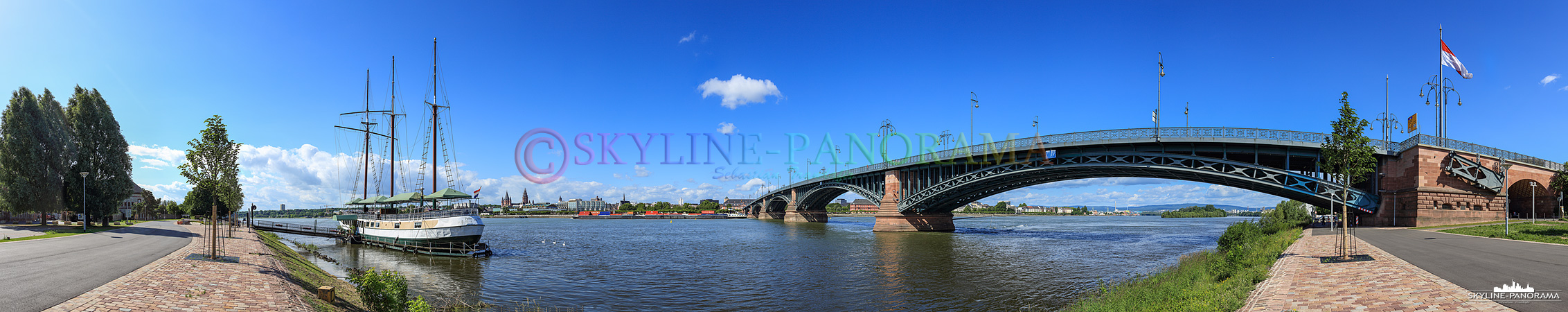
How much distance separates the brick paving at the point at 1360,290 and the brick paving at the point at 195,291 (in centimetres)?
2147

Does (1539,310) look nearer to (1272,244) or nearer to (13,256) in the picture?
(1272,244)

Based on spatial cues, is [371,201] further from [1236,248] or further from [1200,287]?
[1236,248]

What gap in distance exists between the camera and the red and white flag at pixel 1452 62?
37.1 metres

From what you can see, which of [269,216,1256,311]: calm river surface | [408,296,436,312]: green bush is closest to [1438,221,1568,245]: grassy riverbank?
[269,216,1256,311]: calm river surface

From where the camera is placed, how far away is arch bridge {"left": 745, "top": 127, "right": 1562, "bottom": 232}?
38594 mm

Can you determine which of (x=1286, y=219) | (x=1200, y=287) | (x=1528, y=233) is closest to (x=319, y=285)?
(x=1200, y=287)

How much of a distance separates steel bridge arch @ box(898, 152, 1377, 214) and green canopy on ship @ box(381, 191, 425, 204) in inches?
1961

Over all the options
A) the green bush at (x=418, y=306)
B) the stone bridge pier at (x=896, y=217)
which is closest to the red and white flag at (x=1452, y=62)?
the stone bridge pier at (x=896, y=217)

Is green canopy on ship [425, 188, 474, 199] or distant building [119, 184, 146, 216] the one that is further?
distant building [119, 184, 146, 216]

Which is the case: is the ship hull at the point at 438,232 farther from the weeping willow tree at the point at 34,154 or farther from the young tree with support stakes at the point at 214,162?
the weeping willow tree at the point at 34,154

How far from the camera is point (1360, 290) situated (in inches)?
523

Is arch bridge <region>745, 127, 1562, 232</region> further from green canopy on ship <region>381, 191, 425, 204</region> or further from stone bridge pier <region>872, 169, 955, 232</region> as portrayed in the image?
green canopy on ship <region>381, 191, 425, 204</region>

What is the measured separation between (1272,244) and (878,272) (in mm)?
18098

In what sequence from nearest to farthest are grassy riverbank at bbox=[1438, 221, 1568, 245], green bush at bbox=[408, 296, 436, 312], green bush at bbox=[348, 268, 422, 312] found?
green bush at bbox=[408, 296, 436, 312]
green bush at bbox=[348, 268, 422, 312]
grassy riverbank at bbox=[1438, 221, 1568, 245]
